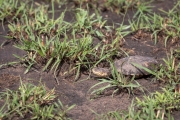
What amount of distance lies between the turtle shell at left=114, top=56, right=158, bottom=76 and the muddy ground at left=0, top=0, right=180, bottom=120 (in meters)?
0.12

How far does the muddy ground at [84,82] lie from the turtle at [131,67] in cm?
10

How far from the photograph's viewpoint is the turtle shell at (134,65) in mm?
3580

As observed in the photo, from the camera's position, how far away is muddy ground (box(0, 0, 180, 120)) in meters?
3.31

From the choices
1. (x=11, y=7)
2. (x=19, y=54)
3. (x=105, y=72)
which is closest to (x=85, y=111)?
(x=105, y=72)

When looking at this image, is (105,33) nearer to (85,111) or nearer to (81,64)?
(81,64)

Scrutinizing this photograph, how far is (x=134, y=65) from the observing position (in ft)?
11.9

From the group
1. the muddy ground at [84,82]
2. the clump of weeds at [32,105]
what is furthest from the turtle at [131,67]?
the clump of weeds at [32,105]

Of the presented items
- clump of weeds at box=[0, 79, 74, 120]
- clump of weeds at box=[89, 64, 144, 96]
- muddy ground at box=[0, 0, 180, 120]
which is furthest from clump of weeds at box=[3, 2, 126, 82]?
clump of weeds at box=[0, 79, 74, 120]

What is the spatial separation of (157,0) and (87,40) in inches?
59.5

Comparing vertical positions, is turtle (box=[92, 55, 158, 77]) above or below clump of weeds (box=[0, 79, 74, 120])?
above

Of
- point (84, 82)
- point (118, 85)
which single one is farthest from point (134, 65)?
point (84, 82)

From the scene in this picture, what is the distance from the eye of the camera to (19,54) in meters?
3.94

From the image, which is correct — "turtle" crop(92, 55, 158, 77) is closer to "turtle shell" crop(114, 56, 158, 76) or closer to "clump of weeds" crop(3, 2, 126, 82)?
"turtle shell" crop(114, 56, 158, 76)

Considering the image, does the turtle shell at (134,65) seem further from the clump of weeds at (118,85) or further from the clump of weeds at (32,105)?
the clump of weeds at (32,105)
